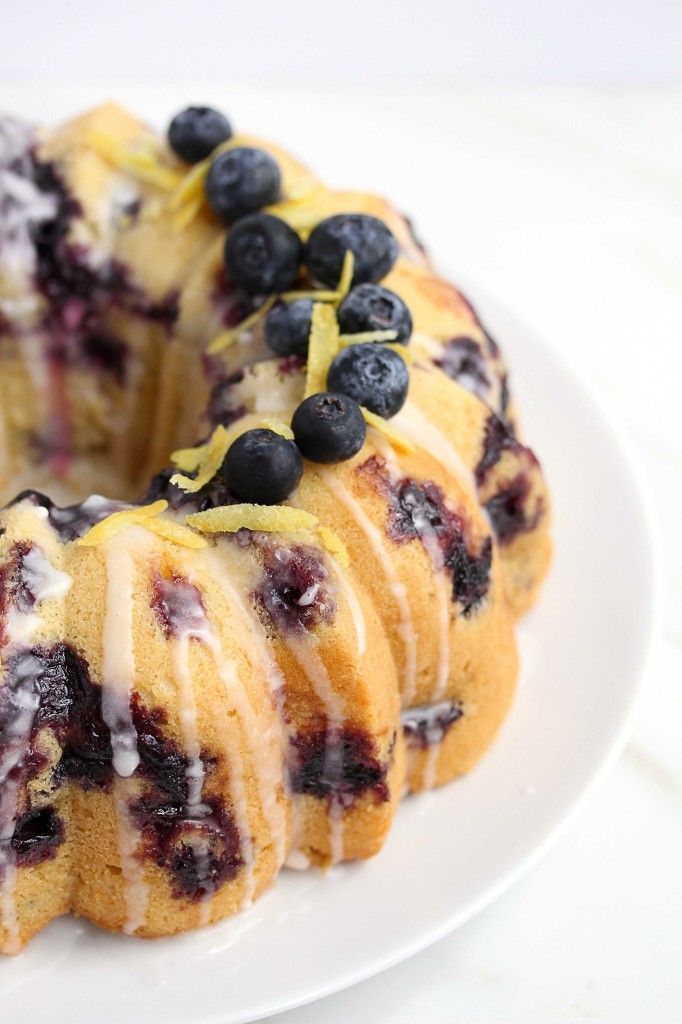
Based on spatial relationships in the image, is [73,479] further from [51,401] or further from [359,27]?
[359,27]

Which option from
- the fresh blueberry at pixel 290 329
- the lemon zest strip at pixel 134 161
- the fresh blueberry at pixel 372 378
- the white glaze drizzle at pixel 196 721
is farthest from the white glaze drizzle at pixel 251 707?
the lemon zest strip at pixel 134 161

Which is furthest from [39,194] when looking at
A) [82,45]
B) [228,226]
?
[82,45]

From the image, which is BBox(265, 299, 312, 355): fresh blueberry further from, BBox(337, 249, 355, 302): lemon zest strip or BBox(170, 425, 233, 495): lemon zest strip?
BBox(170, 425, 233, 495): lemon zest strip

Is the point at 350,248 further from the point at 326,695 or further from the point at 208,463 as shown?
the point at 326,695

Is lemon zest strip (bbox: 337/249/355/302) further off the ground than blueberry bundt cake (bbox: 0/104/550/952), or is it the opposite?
lemon zest strip (bbox: 337/249/355/302)

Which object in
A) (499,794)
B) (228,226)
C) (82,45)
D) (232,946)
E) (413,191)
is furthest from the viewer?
(82,45)

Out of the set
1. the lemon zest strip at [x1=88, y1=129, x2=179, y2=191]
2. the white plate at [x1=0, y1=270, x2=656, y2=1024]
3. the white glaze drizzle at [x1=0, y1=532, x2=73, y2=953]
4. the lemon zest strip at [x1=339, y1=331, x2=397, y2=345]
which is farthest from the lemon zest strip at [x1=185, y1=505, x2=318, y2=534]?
the lemon zest strip at [x1=88, y1=129, x2=179, y2=191]

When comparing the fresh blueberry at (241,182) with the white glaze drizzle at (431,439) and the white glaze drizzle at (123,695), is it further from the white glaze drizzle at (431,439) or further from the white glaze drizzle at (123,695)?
the white glaze drizzle at (123,695)
